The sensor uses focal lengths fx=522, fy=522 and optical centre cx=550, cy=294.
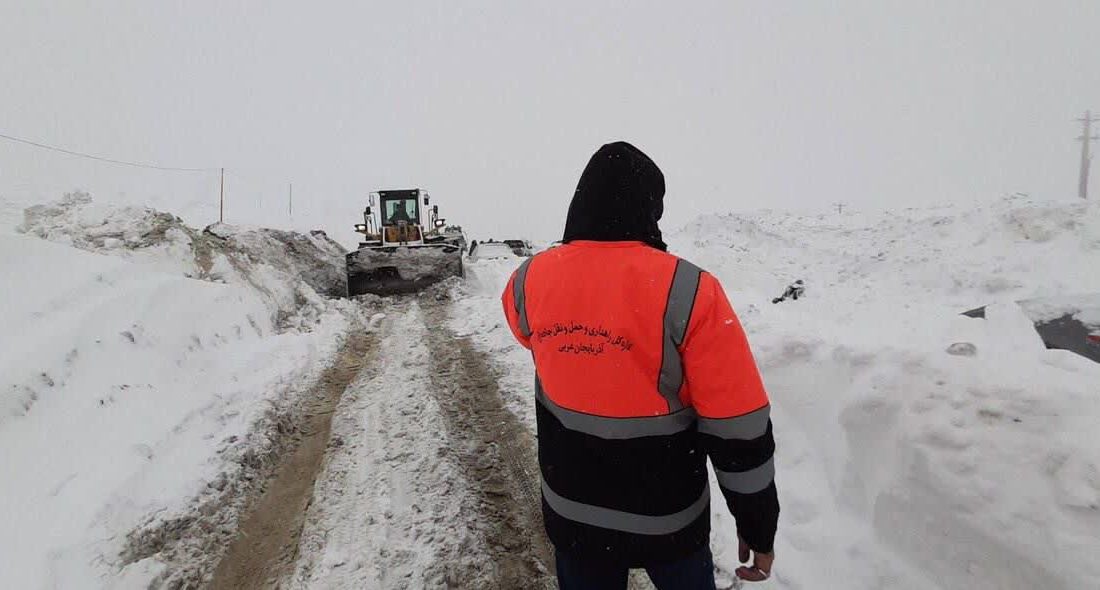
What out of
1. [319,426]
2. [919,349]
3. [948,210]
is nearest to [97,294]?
[319,426]

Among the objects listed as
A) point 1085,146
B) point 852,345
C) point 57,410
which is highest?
point 1085,146

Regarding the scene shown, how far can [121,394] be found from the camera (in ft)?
14.3

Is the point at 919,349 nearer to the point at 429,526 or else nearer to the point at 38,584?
the point at 429,526

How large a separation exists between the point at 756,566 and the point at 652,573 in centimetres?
31

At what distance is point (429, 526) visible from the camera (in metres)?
3.11

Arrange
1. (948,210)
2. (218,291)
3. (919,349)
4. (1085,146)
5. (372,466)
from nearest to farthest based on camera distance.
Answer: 1. (919,349)
2. (372,466)
3. (218,291)
4. (948,210)
5. (1085,146)

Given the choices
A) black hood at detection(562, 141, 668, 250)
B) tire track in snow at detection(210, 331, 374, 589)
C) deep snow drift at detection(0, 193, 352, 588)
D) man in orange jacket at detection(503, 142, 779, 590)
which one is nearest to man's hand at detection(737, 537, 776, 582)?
man in orange jacket at detection(503, 142, 779, 590)

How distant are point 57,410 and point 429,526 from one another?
3.05m

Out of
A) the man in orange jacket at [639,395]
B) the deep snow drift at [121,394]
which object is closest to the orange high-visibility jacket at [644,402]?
the man in orange jacket at [639,395]

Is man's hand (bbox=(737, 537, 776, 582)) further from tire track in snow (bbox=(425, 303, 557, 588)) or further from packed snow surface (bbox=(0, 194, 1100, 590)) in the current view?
tire track in snow (bbox=(425, 303, 557, 588))

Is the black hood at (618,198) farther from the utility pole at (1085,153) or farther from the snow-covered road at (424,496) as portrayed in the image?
the utility pole at (1085,153)

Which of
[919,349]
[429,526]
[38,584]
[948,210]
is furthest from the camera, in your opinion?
[948,210]

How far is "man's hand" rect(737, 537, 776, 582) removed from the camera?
153 cm

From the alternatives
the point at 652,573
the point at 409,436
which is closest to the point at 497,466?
the point at 409,436
